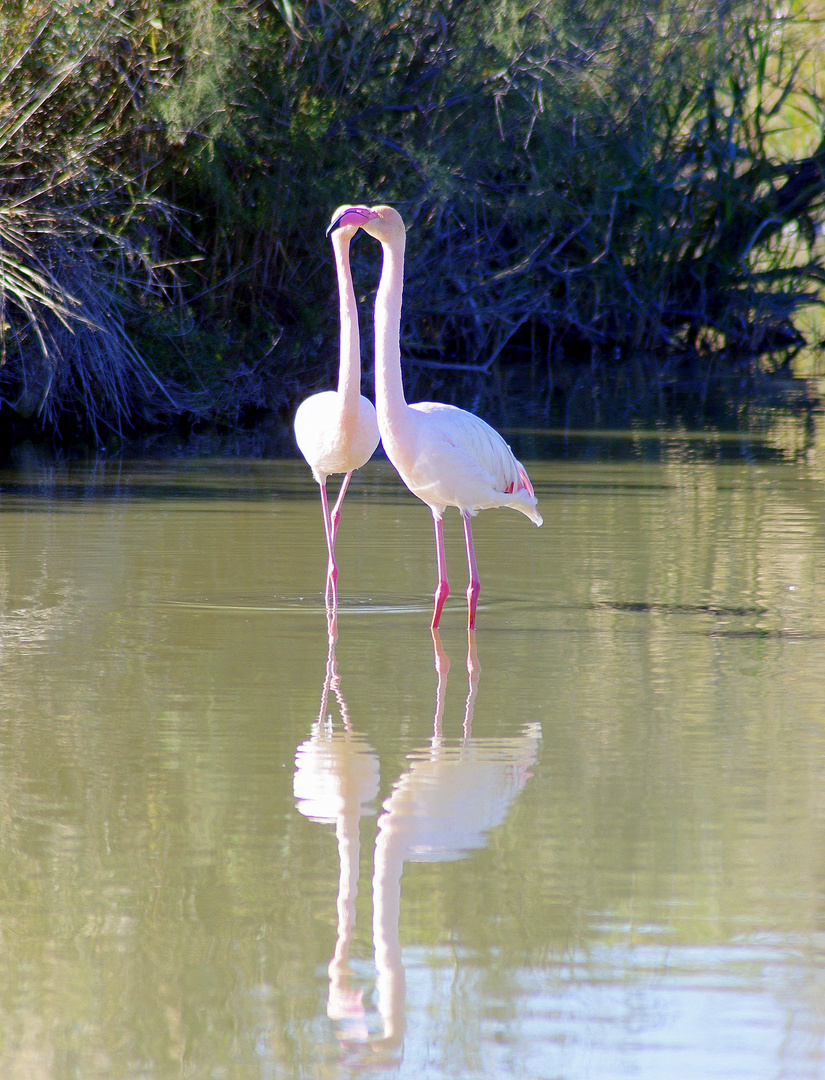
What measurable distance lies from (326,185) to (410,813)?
1122cm

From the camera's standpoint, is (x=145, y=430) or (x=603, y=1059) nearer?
(x=603, y=1059)

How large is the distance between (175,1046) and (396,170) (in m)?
13.6

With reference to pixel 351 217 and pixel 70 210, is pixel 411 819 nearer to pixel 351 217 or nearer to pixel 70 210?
pixel 351 217

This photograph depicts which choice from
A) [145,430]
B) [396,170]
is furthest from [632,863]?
[396,170]

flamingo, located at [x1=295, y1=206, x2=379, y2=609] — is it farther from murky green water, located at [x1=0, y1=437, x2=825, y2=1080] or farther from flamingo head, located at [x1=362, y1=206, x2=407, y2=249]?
murky green water, located at [x1=0, y1=437, x2=825, y2=1080]

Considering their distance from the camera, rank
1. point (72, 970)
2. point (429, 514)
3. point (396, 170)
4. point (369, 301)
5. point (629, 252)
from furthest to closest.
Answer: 1. point (629, 252)
2. point (369, 301)
3. point (396, 170)
4. point (429, 514)
5. point (72, 970)

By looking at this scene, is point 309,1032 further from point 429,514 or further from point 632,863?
point 429,514

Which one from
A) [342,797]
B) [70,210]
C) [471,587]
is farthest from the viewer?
[70,210]

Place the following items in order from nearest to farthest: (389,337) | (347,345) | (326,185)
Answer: (389,337) < (347,345) < (326,185)

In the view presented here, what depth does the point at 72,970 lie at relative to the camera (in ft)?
9.73

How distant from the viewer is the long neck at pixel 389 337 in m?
5.85

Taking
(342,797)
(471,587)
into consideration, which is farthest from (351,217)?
(342,797)

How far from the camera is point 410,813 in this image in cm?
385

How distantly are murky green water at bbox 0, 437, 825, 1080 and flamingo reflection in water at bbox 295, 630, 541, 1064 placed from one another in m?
0.01
